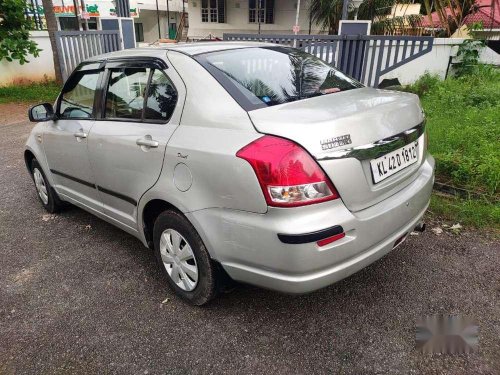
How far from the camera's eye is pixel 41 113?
3734 mm

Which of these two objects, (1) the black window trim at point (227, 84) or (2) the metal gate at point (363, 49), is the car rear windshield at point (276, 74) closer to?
(1) the black window trim at point (227, 84)

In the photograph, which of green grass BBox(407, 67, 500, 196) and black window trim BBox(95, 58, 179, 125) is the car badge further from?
green grass BBox(407, 67, 500, 196)

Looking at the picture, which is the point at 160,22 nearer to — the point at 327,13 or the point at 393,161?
the point at 327,13

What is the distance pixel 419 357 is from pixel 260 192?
4.13 feet

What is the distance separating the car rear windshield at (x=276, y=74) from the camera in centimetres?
246

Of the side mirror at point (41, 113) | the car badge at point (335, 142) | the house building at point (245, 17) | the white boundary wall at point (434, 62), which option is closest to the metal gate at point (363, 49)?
the white boundary wall at point (434, 62)

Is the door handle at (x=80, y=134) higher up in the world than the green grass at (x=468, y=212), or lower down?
higher up

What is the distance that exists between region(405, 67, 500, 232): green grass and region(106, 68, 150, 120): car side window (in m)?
2.85

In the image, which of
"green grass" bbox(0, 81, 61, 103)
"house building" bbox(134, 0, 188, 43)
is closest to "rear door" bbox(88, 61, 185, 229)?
"green grass" bbox(0, 81, 61, 103)

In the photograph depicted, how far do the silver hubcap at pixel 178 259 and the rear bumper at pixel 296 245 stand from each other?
291mm

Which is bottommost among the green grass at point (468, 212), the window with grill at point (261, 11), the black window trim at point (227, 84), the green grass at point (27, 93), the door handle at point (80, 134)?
the green grass at point (27, 93)

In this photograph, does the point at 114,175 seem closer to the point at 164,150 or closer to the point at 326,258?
the point at 164,150

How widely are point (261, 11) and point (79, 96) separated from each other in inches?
968

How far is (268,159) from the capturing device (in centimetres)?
198
